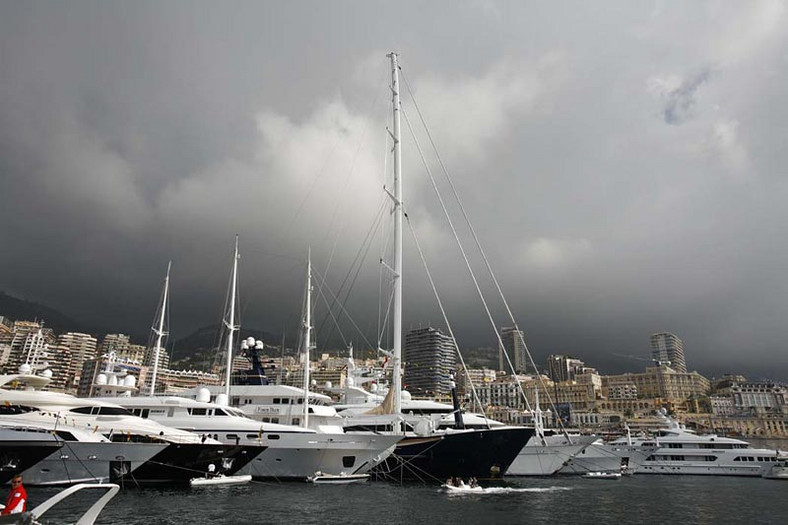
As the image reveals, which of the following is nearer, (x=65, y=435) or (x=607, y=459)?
(x=65, y=435)

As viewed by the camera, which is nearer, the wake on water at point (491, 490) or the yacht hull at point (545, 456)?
the wake on water at point (491, 490)

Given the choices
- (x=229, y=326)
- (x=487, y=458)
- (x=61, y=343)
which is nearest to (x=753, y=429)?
(x=487, y=458)

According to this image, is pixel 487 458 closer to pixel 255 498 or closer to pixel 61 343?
pixel 255 498

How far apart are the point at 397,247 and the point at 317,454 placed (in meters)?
13.2

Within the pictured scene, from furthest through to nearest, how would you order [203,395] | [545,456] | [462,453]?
[545,456] → [203,395] → [462,453]

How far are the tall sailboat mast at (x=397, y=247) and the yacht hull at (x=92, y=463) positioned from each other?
12.8 m

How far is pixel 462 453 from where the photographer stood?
27.1m

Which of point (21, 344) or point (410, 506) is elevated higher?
point (21, 344)

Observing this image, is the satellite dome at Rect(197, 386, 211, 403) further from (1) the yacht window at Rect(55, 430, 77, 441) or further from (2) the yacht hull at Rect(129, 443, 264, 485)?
(1) the yacht window at Rect(55, 430, 77, 441)

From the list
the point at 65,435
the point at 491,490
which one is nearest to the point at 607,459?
the point at 491,490

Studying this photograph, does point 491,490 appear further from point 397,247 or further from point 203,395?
point 203,395

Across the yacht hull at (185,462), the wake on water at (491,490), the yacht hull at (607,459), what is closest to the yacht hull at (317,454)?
the yacht hull at (185,462)

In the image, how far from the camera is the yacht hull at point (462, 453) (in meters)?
26.9

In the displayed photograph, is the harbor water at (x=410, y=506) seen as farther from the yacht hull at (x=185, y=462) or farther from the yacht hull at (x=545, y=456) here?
the yacht hull at (x=545, y=456)
